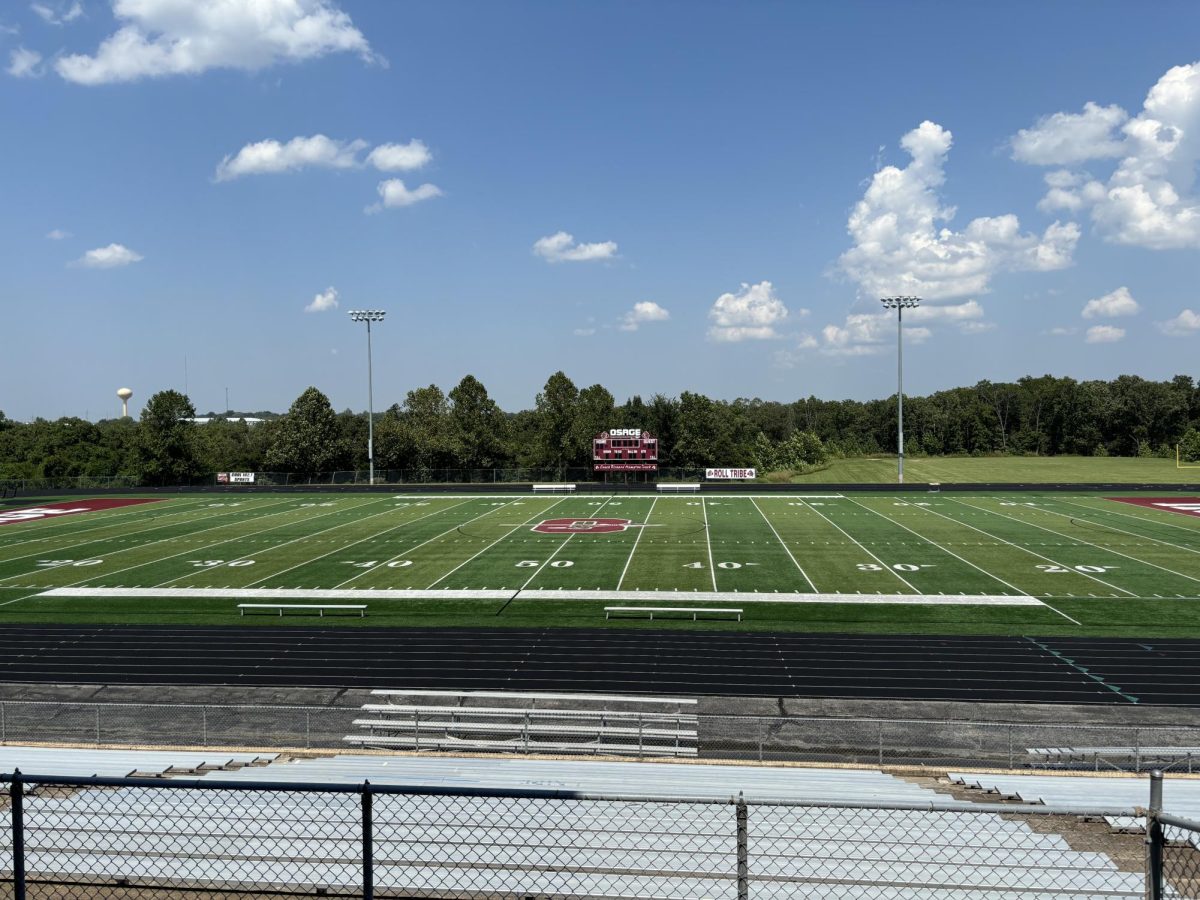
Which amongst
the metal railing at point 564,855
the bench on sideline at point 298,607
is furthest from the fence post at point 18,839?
the bench on sideline at point 298,607

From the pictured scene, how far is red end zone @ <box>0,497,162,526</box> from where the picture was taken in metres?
53.6

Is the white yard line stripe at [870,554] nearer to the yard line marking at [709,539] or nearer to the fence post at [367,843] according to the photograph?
the yard line marking at [709,539]

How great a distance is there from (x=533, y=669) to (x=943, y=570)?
19.3 m

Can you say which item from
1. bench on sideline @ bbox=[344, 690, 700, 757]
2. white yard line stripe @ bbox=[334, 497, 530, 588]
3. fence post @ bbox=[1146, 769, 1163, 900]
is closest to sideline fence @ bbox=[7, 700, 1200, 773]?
bench on sideline @ bbox=[344, 690, 700, 757]

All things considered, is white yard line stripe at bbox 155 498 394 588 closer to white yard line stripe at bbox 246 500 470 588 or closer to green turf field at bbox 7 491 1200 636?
green turf field at bbox 7 491 1200 636

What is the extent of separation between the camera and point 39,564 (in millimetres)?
35781

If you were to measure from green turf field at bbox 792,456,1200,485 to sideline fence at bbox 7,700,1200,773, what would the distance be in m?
64.0

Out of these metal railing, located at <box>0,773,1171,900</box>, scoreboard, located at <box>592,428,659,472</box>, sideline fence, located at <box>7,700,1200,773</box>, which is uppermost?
scoreboard, located at <box>592,428,659,472</box>

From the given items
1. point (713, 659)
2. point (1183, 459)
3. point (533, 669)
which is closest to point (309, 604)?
point (533, 669)

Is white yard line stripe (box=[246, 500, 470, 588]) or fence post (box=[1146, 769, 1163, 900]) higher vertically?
fence post (box=[1146, 769, 1163, 900])

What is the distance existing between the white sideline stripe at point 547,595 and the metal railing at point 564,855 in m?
19.5

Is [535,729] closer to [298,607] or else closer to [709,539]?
[298,607]

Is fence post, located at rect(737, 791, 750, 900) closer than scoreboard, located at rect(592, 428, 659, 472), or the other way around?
fence post, located at rect(737, 791, 750, 900)

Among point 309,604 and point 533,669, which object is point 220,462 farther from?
point 533,669
